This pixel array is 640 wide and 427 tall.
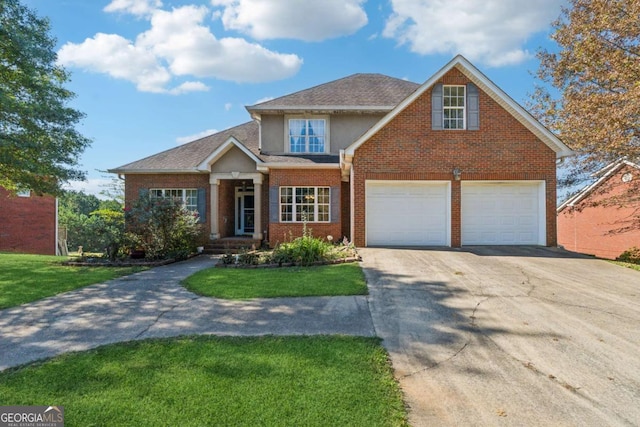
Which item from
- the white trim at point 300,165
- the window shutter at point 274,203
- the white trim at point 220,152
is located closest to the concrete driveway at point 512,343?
the white trim at point 300,165

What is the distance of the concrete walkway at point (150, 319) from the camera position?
15.1ft

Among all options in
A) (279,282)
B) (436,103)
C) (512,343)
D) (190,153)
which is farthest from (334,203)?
(512,343)

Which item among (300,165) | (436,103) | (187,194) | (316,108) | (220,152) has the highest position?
(316,108)

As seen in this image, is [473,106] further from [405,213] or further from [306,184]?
[306,184]

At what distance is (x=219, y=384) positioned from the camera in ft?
10.8

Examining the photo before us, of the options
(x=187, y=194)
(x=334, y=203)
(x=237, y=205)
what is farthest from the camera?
(x=237, y=205)

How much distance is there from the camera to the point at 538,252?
11.3m

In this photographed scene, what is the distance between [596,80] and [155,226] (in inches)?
678

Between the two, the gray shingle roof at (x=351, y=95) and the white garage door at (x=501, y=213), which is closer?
the white garage door at (x=501, y=213)

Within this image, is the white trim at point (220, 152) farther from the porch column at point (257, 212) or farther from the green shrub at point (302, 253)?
the green shrub at point (302, 253)

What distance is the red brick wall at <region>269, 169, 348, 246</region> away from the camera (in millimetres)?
14562

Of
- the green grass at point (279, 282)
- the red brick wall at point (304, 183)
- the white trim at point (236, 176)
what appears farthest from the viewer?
the white trim at point (236, 176)

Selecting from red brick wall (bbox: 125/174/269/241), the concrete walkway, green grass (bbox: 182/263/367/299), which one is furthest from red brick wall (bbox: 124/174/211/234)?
the concrete walkway

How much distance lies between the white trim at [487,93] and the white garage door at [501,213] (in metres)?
1.55
